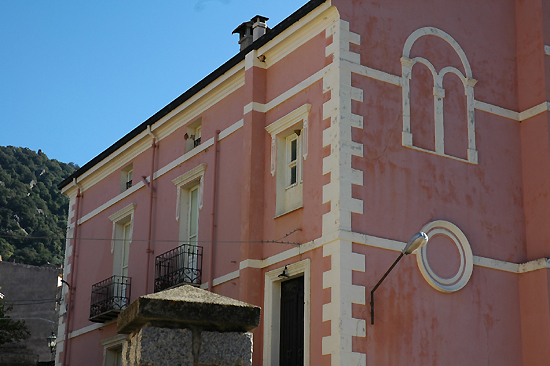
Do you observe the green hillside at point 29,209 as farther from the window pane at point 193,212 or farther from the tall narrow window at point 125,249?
the window pane at point 193,212

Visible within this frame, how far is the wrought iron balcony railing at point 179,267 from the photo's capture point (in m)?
18.7

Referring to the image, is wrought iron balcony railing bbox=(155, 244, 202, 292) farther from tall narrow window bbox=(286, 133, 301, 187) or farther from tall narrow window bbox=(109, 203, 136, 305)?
tall narrow window bbox=(286, 133, 301, 187)

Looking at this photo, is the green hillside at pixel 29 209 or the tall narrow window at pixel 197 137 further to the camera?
the green hillside at pixel 29 209

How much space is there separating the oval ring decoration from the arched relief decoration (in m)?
1.48

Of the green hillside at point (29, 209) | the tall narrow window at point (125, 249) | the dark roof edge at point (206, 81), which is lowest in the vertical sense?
the tall narrow window at point (125, 249)

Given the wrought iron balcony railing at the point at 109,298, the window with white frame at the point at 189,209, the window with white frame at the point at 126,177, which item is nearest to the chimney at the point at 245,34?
the window with white frame at the point at 189,209

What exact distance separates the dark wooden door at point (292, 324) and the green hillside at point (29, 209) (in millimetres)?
40101

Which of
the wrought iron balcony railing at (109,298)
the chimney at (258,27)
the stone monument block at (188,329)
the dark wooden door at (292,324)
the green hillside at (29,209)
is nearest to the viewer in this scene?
the stone monument block at (188,329)

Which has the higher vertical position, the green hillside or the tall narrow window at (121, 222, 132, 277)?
the green hillside

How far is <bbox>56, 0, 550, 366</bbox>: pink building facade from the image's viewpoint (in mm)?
14789

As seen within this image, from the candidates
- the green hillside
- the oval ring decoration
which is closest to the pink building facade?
the oval ring decoration

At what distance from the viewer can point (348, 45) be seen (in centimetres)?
1563

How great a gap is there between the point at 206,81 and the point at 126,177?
5.29m

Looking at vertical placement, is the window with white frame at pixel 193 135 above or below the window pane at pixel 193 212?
above
